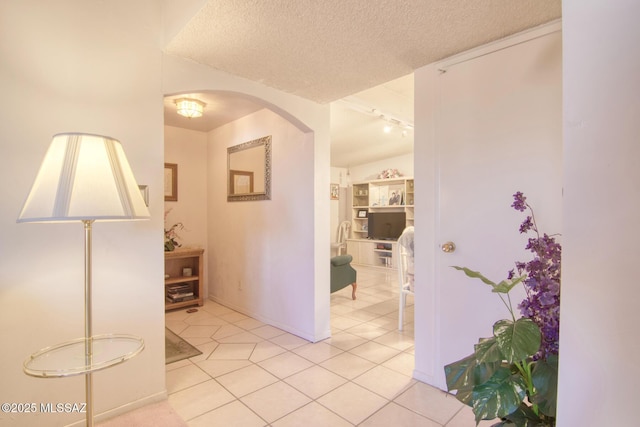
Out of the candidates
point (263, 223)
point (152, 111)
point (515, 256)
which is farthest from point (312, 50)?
point (263, 223)

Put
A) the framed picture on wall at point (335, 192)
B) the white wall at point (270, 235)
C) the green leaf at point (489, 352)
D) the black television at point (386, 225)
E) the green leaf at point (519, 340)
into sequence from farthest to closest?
the framed picture on wall at point (335, 192) < the black television at point (386, 225) < the white wall at point (270, 235) < the green leaf at point (489, 352) < the green leaf at point (519, 340)

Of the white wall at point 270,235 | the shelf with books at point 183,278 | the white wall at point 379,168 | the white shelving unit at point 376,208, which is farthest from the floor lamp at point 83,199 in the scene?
the white wall at point 379,168

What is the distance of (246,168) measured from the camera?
146 inches

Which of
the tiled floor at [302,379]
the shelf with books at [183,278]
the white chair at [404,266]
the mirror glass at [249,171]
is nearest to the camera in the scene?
the tiled floor at [302,379]

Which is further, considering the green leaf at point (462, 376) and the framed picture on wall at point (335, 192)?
the framed picture on wall at point (335, 192)

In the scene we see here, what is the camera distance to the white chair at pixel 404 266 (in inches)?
125

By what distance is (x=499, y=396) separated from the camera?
0.91 m

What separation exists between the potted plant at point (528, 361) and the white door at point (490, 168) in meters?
0.79

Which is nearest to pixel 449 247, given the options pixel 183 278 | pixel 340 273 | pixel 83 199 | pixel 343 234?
pixel 83 199

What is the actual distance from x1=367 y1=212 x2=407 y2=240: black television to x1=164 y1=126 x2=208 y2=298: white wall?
3.85m

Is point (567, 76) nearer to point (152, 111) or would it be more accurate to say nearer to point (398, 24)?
point (398, 24)

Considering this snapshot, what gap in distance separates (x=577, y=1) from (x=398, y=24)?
113 centimetres

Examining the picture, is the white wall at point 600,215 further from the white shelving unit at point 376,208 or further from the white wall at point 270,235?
the white shelving unit at point 376,208

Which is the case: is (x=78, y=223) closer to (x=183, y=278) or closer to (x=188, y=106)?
(x=188, y=106)
